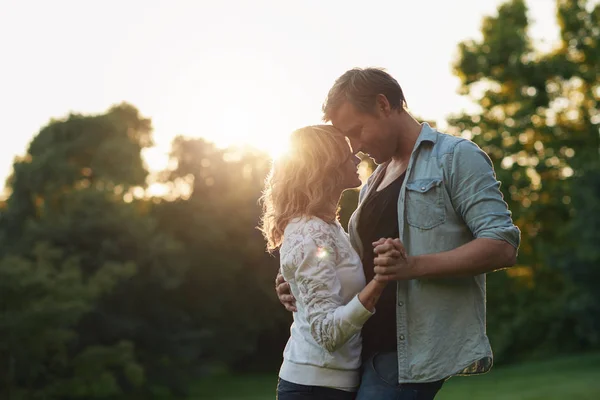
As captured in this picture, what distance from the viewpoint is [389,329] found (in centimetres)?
363

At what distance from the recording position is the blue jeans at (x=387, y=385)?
352 cm

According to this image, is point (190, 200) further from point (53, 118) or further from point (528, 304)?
point (528, 304)

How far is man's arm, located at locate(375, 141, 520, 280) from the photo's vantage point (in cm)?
328

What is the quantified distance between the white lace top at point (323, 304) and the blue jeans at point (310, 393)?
24 millimetres

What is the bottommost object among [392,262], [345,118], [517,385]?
[517,385]

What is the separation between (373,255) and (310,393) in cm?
62

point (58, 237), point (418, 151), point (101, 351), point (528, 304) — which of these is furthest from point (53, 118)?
point (418, 151)

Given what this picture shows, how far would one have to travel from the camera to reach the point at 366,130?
371cm

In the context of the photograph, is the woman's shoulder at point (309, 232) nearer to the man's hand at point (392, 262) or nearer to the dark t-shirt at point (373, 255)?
the dark t-shirt at point (373, 255)

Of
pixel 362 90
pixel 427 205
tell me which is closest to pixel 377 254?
pixel 427 205

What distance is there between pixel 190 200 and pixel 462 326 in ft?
118

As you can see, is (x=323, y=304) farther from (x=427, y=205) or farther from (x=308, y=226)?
(x=427, y=205)

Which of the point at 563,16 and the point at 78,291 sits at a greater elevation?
the point at 563,16

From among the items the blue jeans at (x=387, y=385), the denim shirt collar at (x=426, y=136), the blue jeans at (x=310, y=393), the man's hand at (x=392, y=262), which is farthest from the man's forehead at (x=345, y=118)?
the blue jeans at (x=310, y=393)
